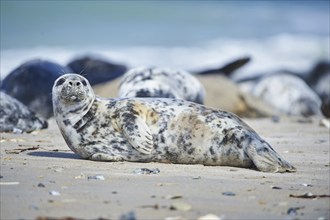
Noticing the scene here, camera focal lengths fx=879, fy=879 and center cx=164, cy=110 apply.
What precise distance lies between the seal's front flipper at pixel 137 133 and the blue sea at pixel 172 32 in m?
20.4

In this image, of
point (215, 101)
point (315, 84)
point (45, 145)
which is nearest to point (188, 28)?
point (315, 84)

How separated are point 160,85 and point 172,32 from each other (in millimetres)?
22480

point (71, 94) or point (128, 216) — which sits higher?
point (71, 94)

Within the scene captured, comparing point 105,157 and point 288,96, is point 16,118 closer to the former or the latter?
point 105,157

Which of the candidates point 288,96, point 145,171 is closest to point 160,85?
point 145,171

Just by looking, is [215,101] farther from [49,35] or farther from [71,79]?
[49,35]

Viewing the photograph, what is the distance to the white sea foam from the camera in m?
27.1

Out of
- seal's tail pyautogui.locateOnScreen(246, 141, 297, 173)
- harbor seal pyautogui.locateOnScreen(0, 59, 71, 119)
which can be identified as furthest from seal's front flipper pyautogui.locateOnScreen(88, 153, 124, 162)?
harbor seal pyautogui.locateOnScreen(0, 59, 71, 119)

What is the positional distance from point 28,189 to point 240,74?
69.9 feet

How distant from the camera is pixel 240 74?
25.3m

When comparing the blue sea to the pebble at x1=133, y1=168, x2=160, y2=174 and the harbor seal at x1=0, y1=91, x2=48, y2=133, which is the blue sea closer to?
the harbor seal at x1=0, y1=91, x2=48, y2=133

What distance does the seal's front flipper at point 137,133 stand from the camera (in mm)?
5684

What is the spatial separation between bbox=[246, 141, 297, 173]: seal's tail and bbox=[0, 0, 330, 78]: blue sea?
20587 millimetres

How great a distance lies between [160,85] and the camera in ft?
33.6
